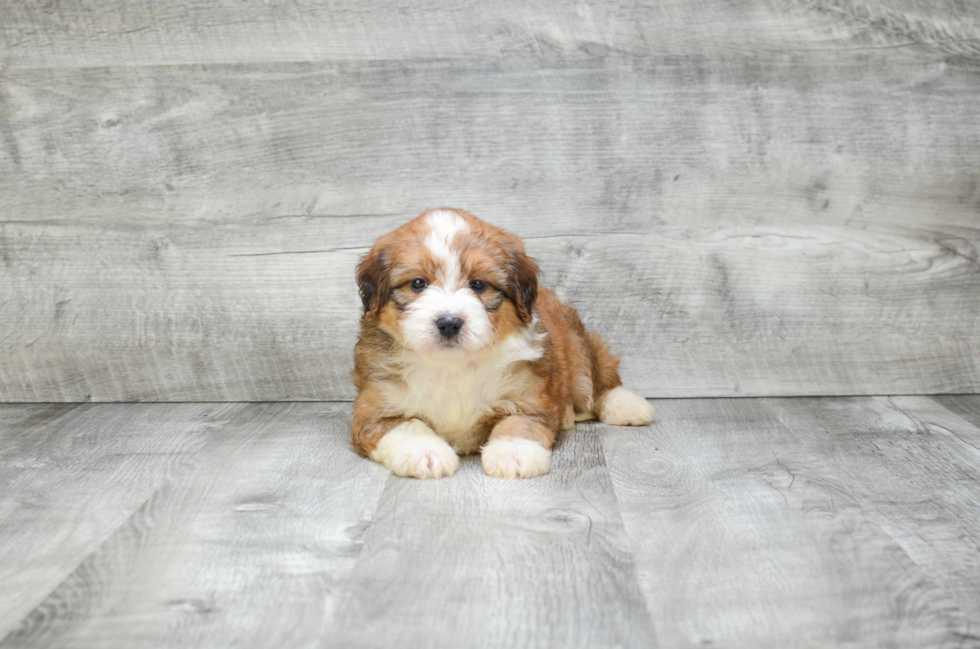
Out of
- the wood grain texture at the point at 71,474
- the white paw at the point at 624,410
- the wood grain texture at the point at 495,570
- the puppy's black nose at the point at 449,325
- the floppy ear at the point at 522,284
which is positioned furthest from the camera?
the white paw at the point at 624,410

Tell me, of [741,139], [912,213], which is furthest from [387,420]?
[912,213]

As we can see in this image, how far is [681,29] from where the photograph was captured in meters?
3.88

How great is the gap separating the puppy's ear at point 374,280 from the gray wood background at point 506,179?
97 centimetres

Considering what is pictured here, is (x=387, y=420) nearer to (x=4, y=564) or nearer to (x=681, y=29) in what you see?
(x=4, y=564)

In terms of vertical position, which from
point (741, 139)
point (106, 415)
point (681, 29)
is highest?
point (681, 29)

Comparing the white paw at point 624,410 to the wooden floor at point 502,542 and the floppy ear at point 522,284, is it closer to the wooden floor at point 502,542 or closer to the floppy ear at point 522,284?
the wooden floor at point 502,542

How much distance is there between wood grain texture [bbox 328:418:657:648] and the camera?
1840 mm

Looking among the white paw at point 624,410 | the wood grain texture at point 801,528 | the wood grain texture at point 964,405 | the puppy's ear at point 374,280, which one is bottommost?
the wood grain texture at point 964,405

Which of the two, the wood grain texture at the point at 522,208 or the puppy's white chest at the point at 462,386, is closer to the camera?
the puppy's white chest at the point at 462,386

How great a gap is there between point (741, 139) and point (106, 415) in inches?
123

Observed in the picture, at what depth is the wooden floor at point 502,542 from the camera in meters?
1.87

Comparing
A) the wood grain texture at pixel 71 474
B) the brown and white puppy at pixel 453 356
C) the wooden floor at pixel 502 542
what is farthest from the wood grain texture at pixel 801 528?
the wood grain texture at pixel 71 474

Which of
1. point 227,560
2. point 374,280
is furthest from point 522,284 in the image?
point 227,560

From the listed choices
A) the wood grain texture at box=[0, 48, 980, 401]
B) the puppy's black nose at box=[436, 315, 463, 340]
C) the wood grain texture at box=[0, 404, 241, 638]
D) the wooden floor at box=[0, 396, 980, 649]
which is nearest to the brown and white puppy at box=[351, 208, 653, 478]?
the puppy's black nose at box=[436, 315, 463, 340]
